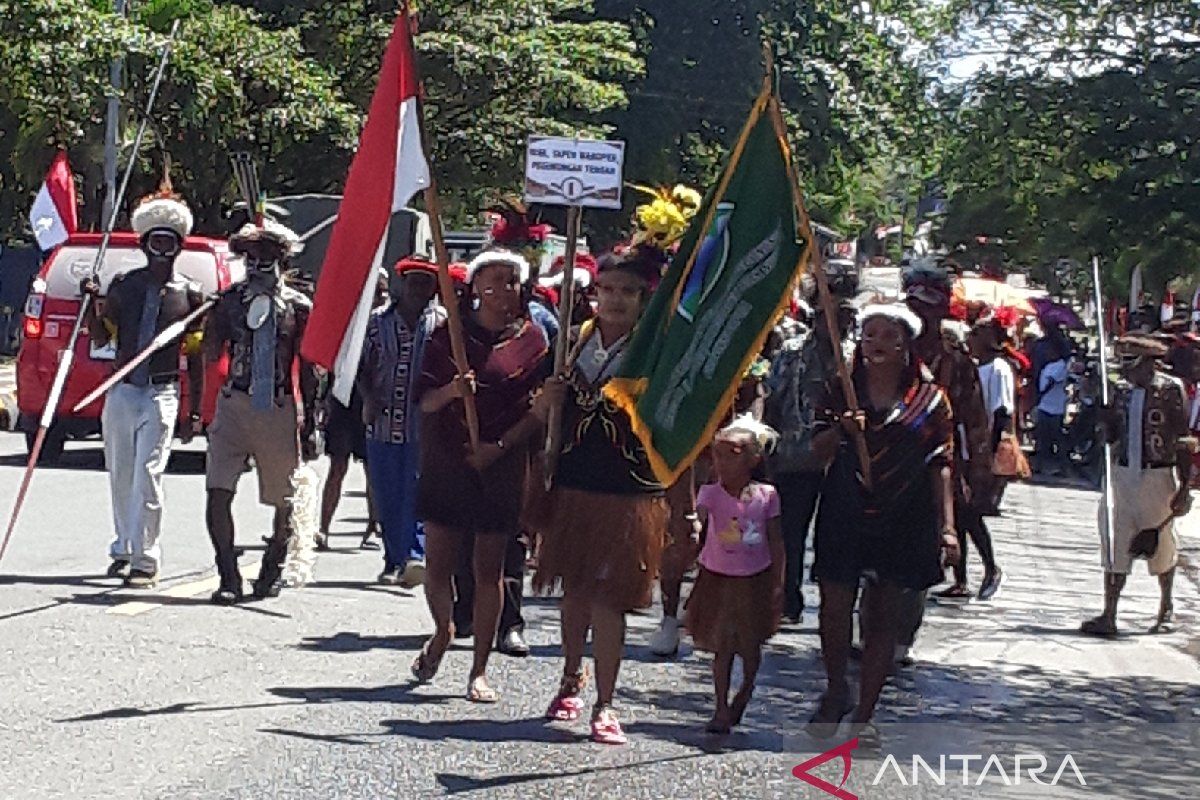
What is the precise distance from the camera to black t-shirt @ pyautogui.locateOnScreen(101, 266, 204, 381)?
10.7 m

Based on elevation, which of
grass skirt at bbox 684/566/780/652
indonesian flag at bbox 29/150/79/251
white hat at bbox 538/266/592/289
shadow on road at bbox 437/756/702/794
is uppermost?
indonesian flag at bbox 29/150/79/251

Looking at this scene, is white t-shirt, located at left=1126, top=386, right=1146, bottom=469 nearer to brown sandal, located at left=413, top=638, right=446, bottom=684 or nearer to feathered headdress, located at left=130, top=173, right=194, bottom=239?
brown sandal, located at left=413, top=638, right=446, bottom=684

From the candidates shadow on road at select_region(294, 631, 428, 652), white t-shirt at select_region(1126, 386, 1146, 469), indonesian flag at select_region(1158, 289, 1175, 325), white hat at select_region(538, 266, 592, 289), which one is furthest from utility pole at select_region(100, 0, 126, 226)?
shadow on road at select_region(294, 631, 428, 652)

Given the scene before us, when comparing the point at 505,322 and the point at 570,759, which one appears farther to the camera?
the point at 505,322

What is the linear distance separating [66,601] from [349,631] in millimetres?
1361

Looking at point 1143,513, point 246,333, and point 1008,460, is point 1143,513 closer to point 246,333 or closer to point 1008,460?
point 1008,460

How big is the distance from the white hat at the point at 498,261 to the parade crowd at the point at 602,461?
2 cm

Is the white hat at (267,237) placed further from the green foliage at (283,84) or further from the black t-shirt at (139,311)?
the green foliage at (283,84)

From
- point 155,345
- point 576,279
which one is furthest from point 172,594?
Answer: point 576,279

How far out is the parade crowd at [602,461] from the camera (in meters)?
7.88

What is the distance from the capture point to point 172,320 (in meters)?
10.7

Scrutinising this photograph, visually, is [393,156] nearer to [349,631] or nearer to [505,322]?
[505,322]

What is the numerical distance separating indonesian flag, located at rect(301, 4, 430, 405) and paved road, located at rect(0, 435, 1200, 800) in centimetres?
130

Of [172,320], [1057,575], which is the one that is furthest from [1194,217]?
[172,320]
